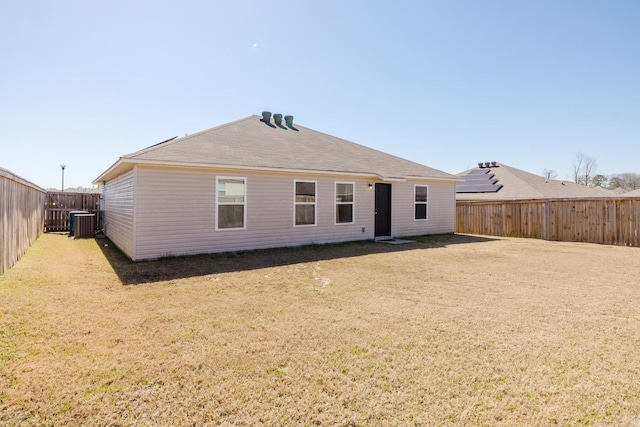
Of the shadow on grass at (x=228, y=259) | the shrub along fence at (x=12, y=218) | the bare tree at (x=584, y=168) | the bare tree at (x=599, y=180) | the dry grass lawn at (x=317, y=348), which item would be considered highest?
the bare tree at (x=584, y=168)

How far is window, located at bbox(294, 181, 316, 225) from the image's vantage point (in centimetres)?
1016

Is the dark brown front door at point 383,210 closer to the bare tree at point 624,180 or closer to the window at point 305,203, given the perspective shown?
the window at point 305,203

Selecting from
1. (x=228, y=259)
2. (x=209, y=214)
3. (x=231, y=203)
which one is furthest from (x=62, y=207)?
(x=228, y=259)

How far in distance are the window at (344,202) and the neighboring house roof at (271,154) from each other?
0.62m

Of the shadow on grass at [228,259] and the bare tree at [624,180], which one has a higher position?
the bare tree at [624,180]

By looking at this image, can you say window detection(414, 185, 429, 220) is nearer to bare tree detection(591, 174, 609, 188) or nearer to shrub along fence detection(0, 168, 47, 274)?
shrub along fence detection(0, 168, 47, 274)

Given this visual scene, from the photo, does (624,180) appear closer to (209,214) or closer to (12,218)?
(209,214)

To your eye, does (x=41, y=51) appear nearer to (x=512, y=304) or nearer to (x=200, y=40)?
(x=200, y=40)

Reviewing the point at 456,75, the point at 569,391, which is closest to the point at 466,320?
the point at 569,391

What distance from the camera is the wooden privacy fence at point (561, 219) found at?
36.4 feet

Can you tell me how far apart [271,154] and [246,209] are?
215 centimetres

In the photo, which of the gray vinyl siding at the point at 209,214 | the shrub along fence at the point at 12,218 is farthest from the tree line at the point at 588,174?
the shrub along fence at the point at 12,218

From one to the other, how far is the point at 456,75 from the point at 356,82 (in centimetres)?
457

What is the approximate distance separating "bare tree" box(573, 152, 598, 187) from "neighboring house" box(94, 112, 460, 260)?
4989cm
